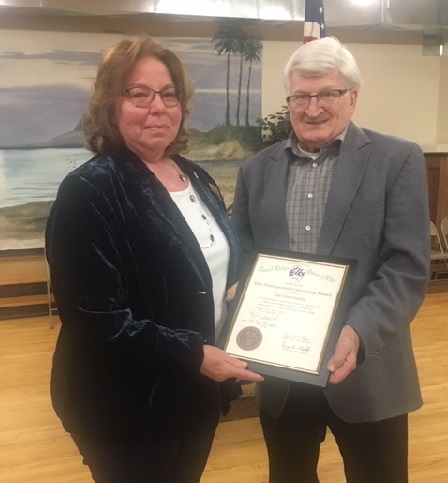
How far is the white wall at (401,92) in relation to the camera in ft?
22.3

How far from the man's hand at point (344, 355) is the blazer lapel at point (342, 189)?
23 cm

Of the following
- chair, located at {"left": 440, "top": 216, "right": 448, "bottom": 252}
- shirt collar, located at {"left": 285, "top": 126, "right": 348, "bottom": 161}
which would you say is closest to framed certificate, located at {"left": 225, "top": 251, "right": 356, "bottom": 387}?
shirt collar, located at {"left": 285, "top": 126, "right": 348, "bottom": 161}

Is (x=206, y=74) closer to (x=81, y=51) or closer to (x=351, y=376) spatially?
(x=81, y=51)

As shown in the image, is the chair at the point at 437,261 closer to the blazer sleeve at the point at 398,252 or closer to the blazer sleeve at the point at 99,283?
the blazer sleeve at the point at 398,252

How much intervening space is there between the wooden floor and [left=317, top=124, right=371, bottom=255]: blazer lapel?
5.38 ft

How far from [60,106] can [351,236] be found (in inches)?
195

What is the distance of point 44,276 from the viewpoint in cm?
567

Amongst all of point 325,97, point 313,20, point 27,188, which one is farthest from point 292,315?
point 27,188

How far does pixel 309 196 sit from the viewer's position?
1556 mm

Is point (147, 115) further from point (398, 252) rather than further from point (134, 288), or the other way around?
point (398, 252)

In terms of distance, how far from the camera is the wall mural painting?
5.61 metres

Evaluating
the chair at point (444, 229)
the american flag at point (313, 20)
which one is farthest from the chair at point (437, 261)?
the american flag at point (313, 20)

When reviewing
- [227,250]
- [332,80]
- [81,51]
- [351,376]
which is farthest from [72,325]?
[81,51]

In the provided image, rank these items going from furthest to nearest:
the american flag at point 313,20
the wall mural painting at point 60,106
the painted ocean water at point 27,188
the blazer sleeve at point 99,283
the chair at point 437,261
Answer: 1. the chair at point 437,261
2. the painted ocean water at point 27,188
3. the wall mural painting at point 60,106
4. the american flag at point 313,20
5. the blazer sleeve at point 99,283
